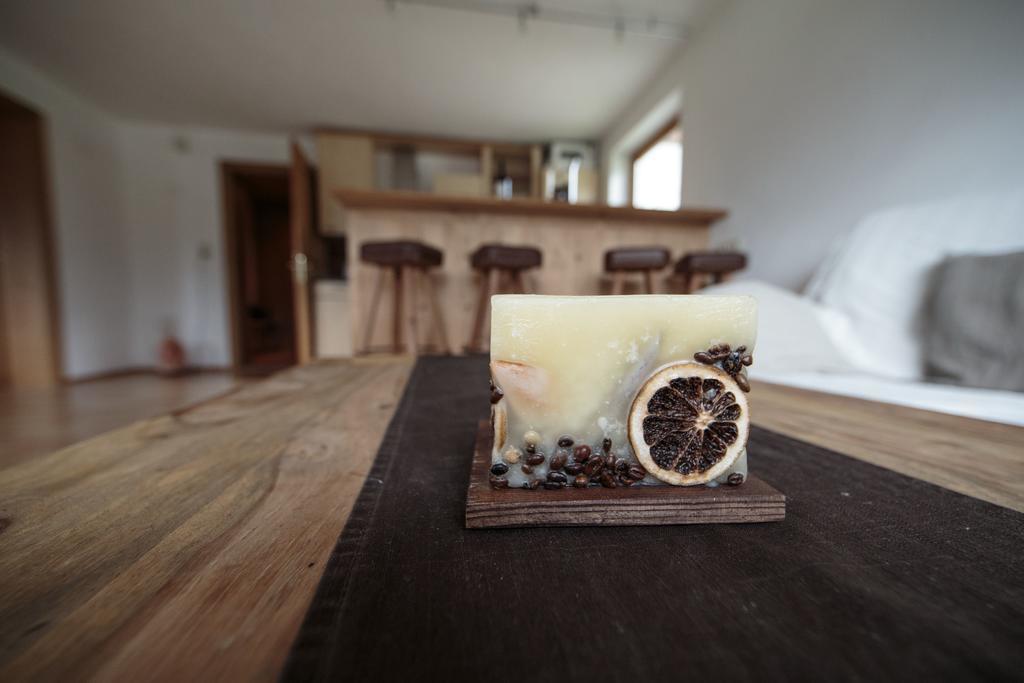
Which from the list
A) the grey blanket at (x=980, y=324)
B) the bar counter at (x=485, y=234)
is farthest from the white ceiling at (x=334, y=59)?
the grey blanket at (x=980, y=324)

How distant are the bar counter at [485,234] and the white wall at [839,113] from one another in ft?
1.37

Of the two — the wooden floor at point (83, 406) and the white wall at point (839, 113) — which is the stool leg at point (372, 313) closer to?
the wooden floor at point (83, 406)

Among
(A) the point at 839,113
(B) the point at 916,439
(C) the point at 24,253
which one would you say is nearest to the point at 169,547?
(B) the point at 916,439

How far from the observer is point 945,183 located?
1279mm

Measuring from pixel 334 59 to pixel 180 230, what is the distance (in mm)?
2448

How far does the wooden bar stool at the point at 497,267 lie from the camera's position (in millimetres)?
1842

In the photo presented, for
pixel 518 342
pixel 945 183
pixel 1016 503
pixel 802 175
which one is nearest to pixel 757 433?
pixel 1016 503

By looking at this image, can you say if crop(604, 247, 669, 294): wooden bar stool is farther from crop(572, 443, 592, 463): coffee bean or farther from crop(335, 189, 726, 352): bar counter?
crop(572, 443, 592, 463): coffee bean

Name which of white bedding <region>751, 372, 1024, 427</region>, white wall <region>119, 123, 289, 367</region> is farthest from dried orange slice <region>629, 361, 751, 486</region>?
white wall <region>119, 123, 289, 367</region>

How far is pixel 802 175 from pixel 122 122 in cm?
569

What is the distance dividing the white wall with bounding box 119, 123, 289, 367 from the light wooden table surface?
4178 millimetres

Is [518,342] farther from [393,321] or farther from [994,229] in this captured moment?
[393,321]

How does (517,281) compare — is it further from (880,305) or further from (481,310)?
(880,305)

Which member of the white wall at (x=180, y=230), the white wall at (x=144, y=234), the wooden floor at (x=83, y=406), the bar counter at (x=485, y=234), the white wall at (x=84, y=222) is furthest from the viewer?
the white wall at (x=180, y=230)
